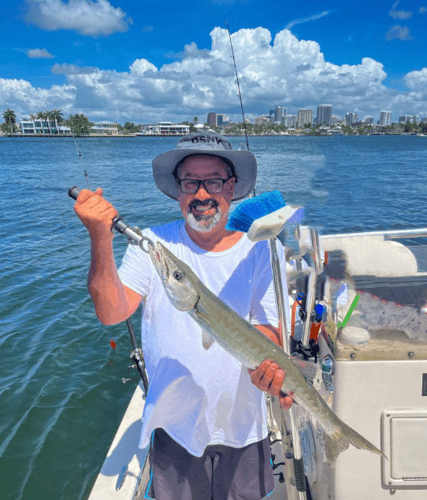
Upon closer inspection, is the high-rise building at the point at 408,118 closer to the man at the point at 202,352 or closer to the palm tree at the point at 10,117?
the palm tree at the point at 10,117

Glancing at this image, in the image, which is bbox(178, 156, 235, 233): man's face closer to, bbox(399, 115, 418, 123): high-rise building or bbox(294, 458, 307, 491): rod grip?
bbox(294, 458, 307, 491): rod grip

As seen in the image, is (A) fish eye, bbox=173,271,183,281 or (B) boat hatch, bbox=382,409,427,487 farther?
(B) boat hatch, bbox=382,409,427,487

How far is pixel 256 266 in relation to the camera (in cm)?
254

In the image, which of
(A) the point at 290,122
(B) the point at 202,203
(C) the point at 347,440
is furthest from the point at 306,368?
(A) the point at 290,122

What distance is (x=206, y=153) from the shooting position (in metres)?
2.54

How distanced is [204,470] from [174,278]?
1.48m

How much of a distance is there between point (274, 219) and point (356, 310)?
1086mm

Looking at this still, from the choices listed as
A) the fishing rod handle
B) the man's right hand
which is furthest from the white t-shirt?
the man's right hand

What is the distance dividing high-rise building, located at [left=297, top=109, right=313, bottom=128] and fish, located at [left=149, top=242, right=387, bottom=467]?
179322mm

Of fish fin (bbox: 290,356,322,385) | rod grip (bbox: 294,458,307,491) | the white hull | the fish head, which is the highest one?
the fish head

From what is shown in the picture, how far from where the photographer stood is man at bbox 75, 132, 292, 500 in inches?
94.1

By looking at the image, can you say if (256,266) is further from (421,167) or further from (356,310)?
(421,167)

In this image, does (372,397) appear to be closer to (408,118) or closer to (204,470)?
(204,470)

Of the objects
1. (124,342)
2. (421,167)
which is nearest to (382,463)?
(124,342)
